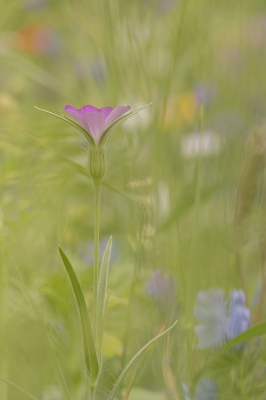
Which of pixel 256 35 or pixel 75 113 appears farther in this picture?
pixel 256 35

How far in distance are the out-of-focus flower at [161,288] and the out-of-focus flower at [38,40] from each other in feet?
6.50

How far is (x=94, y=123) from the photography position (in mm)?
500

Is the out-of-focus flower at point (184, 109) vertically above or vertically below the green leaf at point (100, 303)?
above

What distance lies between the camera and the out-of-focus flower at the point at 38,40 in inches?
109

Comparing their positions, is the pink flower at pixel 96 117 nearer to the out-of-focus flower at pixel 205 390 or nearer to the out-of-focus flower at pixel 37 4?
the out-of-focus flower at pixel 205 390

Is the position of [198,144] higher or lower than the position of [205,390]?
higher

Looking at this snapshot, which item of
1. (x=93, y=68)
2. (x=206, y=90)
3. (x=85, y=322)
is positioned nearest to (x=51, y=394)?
(x=85, y=322)

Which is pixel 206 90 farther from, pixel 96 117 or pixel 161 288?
pixel 96 117

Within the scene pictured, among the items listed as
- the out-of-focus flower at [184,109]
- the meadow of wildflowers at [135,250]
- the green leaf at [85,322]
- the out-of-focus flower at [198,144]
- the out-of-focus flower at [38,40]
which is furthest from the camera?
the out-of-focus flower at [38,40]

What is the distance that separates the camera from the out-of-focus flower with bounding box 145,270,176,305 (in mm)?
777

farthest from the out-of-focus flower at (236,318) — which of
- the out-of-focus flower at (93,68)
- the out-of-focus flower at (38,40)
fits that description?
the out-of-focus flower at (38,40)

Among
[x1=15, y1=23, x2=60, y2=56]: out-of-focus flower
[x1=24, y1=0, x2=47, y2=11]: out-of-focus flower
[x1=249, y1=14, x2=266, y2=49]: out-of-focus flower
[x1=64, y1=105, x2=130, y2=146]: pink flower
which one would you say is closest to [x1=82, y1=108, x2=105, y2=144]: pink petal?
[x1=64, y1=105, x2=130, y2=146]: pink flower

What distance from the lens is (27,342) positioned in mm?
772

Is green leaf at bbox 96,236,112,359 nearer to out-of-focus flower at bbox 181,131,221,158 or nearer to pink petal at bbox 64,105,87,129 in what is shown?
pink petal at bbox 64,105,87,129
